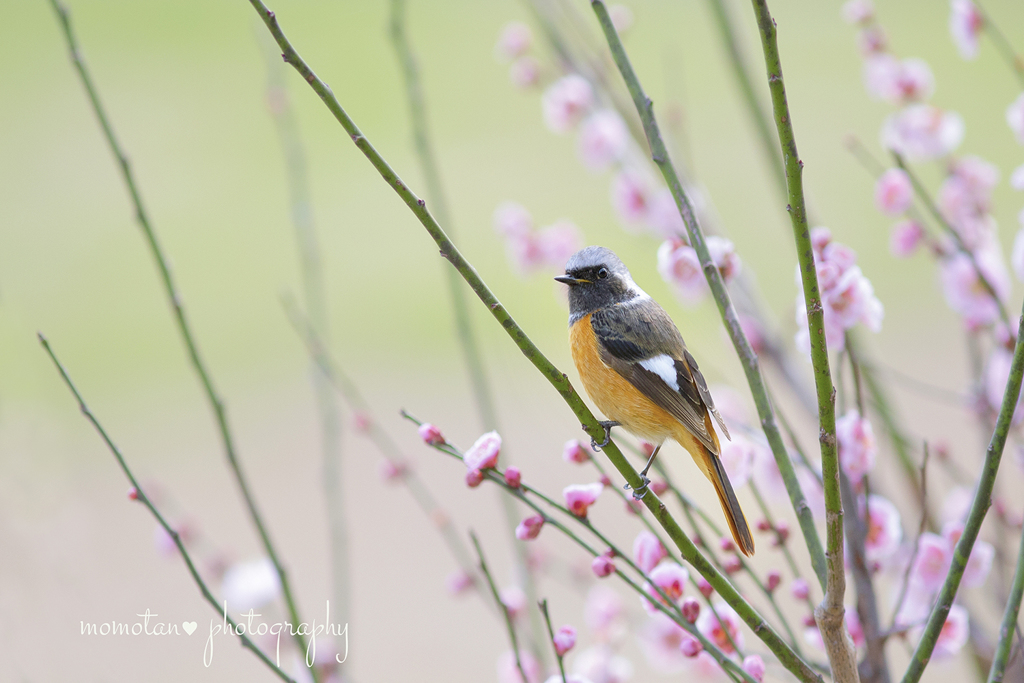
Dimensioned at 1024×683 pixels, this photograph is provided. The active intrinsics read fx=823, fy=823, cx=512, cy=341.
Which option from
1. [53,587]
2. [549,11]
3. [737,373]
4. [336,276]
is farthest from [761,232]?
[53,587]

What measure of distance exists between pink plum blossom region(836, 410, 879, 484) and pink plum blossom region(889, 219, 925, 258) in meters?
0.55

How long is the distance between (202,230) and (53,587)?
15.6ft

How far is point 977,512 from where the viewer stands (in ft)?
2.41

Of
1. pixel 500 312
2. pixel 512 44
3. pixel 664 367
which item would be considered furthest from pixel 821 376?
pixel 512 44

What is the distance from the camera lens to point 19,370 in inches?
63.0

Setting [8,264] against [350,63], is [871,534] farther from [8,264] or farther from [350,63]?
[350,63]

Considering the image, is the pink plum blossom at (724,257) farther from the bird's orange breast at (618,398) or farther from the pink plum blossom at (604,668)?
the pink plum blossom at (604,668)

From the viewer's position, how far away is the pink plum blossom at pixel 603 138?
182 centimetres

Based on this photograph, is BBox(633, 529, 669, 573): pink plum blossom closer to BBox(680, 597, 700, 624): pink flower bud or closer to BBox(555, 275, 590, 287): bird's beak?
BBox(680, 597, 700, 624): pink flower bud

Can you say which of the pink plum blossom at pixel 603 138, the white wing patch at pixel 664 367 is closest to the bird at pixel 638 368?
the white wing patch at pixel 664 367

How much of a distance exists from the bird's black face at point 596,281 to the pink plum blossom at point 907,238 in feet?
1.59

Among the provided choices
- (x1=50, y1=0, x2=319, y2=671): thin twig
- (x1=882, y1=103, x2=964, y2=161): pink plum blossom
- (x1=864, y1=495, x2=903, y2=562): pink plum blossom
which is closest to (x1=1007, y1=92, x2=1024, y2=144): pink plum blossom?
(x1=882, y1=103, x2=964, y2=161): pink plum blossom

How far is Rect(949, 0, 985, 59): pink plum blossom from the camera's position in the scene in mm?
1607

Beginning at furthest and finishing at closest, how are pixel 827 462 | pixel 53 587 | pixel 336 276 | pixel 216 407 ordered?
1. pixel 336 276
2. pixel 53 587
3. pixel 216 407
4. pixel 827 462
